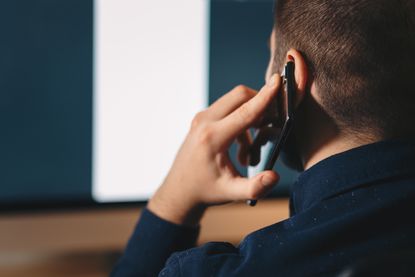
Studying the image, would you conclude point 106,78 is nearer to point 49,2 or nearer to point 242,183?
point 49,2

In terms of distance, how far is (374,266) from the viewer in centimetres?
28

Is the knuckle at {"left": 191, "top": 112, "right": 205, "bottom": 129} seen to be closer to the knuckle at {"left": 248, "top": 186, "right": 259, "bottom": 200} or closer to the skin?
the skin

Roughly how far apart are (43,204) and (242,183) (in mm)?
372

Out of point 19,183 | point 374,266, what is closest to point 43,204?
point 19,183

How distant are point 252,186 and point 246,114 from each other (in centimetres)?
8

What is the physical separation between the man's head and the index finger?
4 cm

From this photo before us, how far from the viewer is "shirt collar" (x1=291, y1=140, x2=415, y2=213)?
0.42 meters

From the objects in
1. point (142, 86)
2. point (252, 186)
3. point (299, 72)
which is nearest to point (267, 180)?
point (252, 186)

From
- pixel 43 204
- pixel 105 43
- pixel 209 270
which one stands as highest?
pixel 105 43

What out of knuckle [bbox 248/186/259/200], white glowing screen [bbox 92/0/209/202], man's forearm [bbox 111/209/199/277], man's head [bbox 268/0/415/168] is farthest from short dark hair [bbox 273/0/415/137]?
white glowing screen [bbox 92/0/209/202]

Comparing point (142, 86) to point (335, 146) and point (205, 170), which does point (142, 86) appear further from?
point (335, 146)

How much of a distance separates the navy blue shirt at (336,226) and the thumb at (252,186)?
6cm

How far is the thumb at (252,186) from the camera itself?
21.0 inches

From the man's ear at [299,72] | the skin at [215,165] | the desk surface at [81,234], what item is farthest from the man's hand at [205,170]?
the desk surface at [81,234]
